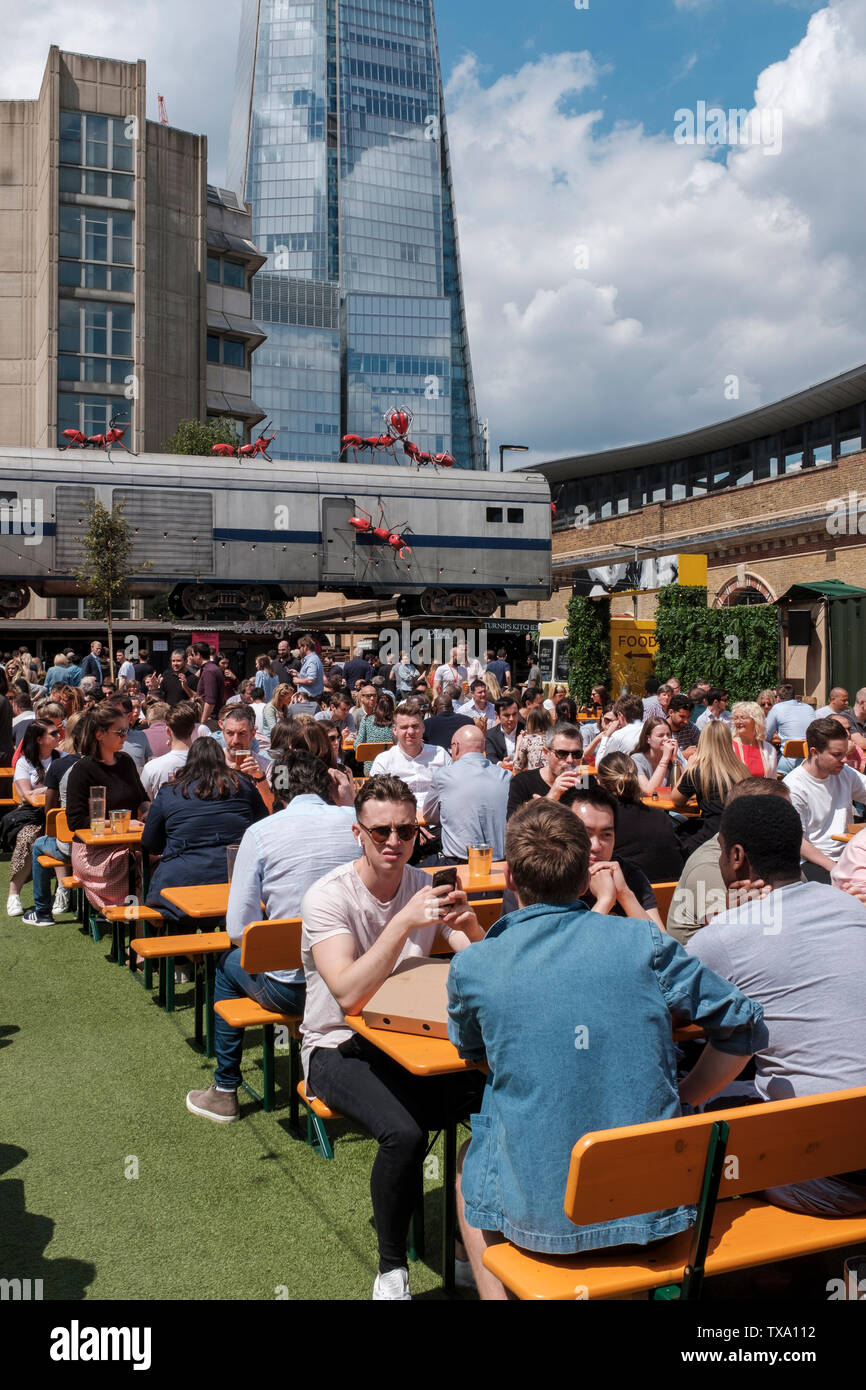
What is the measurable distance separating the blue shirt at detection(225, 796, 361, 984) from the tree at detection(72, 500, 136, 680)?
748 inches

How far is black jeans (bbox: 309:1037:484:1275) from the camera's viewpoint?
321 cm

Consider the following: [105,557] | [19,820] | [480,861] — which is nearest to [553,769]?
[480,861]

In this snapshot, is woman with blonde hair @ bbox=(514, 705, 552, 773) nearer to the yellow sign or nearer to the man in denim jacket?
the man in denim jacket

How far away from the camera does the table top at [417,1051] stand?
308 centimetres

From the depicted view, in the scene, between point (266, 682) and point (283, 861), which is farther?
point (266, 682)

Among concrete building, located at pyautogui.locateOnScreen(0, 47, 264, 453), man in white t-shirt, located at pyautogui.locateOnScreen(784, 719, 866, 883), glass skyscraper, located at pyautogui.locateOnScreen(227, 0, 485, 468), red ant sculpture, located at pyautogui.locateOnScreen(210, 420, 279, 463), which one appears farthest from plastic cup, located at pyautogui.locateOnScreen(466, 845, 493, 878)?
glass skyscraper, located at pyautogui.locateOnScreen(227, 0, 485, 468)

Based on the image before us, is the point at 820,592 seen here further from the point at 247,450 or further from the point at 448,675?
the point at 247,450

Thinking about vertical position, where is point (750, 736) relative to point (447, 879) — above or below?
above

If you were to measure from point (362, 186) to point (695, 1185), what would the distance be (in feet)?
474

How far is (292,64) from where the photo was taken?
132375 millimetres

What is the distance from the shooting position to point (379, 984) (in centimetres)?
342
